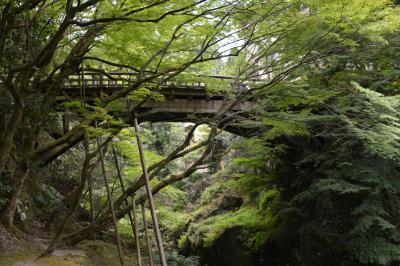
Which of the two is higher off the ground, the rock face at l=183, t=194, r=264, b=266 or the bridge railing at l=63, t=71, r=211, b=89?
the bridge railing at l=63, t=71, r=211, b=89

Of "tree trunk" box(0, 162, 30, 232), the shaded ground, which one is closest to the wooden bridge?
the shaded ground

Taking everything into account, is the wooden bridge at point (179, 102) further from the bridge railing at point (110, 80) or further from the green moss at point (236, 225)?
the green moss at point (236, 225)

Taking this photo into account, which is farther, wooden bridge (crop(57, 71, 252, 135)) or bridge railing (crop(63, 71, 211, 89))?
wooden bridge (crop(57, 71, 252, 135))

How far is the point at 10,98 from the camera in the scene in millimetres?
7871

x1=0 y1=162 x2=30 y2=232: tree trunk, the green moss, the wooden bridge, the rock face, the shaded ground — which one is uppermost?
the wooden bridge

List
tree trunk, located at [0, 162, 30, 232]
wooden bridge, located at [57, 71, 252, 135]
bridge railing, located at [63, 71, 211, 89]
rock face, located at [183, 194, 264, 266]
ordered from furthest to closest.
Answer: rock face, located at [183, 194, 264, 266] < wooden bridge, located at [57, 71, 252, 135] < bridge railing, located at [63, 71, 211, 89] < tree trunk, located at [0, 162, 30, 232]

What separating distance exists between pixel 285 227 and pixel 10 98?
320 inches

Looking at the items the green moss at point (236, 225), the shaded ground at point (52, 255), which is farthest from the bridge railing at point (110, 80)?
the green moss at point (236, 225)

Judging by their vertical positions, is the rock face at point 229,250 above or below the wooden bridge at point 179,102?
below

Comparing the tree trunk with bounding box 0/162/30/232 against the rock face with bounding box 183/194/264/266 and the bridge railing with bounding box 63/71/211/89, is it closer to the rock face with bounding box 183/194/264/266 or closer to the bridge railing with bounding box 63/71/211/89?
the bridge railing with bounding box 63/71/211/89

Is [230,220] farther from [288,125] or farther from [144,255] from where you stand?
[288,125]

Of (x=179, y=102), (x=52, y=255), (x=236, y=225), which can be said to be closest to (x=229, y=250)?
(x=236, y=225)

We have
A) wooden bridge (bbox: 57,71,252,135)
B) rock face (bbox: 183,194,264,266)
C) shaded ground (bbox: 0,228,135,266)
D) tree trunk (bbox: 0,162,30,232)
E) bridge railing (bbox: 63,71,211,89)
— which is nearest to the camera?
tree trunk (bbox: 0,162,30,232)

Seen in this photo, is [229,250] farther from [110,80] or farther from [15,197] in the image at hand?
[15,197]
